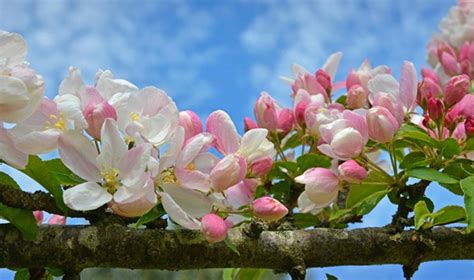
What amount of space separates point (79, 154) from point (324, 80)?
0.69 metres

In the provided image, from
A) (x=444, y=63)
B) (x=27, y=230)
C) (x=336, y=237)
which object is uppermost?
(x=444, y=63)

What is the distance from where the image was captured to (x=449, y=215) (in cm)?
99

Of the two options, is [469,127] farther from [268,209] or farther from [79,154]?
[79,154]

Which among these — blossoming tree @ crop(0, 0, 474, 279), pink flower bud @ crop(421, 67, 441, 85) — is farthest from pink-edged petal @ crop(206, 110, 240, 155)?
pink flower bud @ crop(421, 67, 441, 85)

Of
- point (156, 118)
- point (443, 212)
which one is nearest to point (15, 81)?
point (156, 118)

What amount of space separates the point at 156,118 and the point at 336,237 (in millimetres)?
299

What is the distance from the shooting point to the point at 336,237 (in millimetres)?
966

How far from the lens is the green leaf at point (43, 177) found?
81 centimetres

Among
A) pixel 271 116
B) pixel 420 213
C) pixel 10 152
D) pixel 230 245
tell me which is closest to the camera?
pixel 10 152

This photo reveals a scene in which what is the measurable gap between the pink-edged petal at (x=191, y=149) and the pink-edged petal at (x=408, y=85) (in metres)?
0.37

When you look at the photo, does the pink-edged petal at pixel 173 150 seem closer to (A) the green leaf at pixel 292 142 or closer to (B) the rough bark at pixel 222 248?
(B) the rough bark at pixel 222 248

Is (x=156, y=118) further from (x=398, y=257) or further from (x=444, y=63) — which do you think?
(x=444, y=63)

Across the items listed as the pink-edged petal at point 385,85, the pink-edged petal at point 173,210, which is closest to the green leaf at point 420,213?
the pink-edged petal at point 385,85

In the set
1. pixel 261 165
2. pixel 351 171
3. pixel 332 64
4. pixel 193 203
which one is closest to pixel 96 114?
pixel 193 203
